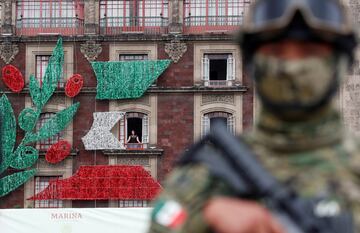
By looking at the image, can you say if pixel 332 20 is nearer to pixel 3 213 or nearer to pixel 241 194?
pixel 241 194

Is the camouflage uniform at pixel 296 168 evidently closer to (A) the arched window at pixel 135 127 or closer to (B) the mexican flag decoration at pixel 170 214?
(B) the mexican flag decoration at pixel 170 214

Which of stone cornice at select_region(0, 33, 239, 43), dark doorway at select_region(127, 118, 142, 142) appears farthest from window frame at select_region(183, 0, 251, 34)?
dark doorway at select_region(127, 118, 142, 142)

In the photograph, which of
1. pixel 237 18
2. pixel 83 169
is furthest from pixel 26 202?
pixel 237 18

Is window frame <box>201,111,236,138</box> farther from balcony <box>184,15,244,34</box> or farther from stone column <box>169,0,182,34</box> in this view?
stone column <box>169,0,182,34</box>

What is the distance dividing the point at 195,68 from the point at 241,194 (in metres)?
35.4

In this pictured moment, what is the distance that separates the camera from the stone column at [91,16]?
37969 millimetres

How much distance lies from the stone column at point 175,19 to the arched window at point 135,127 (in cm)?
354

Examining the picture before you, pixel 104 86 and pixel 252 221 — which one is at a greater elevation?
pixel 104 86

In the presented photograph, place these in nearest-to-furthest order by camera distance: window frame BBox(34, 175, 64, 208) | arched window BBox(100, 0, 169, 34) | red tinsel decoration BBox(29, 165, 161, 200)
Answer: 1. red tinsel decoration BBox(29, 165, 161, 200)
2. window frame BBox(34, 175, 64, 208)
3. arched window BBox(100, 0, 169, 34)

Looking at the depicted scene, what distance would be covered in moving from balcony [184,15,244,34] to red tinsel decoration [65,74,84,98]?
4573mm

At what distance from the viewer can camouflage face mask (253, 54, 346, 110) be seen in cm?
235

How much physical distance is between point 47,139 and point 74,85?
2.39 meters

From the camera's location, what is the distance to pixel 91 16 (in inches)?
1507

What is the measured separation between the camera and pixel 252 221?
2.17 metres
